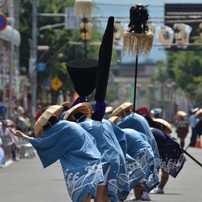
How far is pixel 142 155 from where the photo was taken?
11984 millimetres

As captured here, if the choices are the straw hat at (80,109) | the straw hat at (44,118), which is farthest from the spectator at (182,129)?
the straw hat at (44,118)

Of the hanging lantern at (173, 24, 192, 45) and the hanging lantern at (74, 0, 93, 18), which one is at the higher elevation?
the hanging lantern at (74, 0, 93, 18)

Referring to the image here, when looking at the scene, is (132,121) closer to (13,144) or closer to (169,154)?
(169,154)

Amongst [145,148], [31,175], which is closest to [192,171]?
[31,175]

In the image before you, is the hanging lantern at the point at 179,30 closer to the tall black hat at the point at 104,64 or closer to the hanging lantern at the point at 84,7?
the hanging lantern at the point at 84,7

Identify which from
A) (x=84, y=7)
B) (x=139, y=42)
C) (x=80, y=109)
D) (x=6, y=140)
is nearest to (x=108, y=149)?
(x=80, y=109)

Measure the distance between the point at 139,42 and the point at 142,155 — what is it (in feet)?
7.28

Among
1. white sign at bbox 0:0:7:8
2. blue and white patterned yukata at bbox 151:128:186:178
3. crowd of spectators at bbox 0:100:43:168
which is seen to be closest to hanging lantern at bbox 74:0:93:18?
white sign at bbox 0:0:7:8

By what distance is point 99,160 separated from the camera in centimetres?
899

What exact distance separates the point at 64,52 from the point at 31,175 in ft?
97.0

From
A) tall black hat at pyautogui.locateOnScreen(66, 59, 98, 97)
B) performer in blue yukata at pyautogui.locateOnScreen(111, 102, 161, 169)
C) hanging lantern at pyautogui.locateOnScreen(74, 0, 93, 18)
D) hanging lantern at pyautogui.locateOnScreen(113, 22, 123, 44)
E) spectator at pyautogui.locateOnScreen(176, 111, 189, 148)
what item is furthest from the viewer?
hanging lantern at pyautogui.locateOnScreen(113, 22, 123, 44)

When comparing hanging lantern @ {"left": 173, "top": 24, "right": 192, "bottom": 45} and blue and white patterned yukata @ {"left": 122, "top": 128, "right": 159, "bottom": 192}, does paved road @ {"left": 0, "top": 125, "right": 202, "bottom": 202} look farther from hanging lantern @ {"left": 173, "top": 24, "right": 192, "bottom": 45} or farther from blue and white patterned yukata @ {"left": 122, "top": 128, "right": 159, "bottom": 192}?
hanging lantern @ {"left": 173, "top": 24, "right": 192, "bottom": 45}

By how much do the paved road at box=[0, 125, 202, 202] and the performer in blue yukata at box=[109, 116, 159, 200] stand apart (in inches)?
36.4

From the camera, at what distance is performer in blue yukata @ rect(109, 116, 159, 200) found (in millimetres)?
11875
